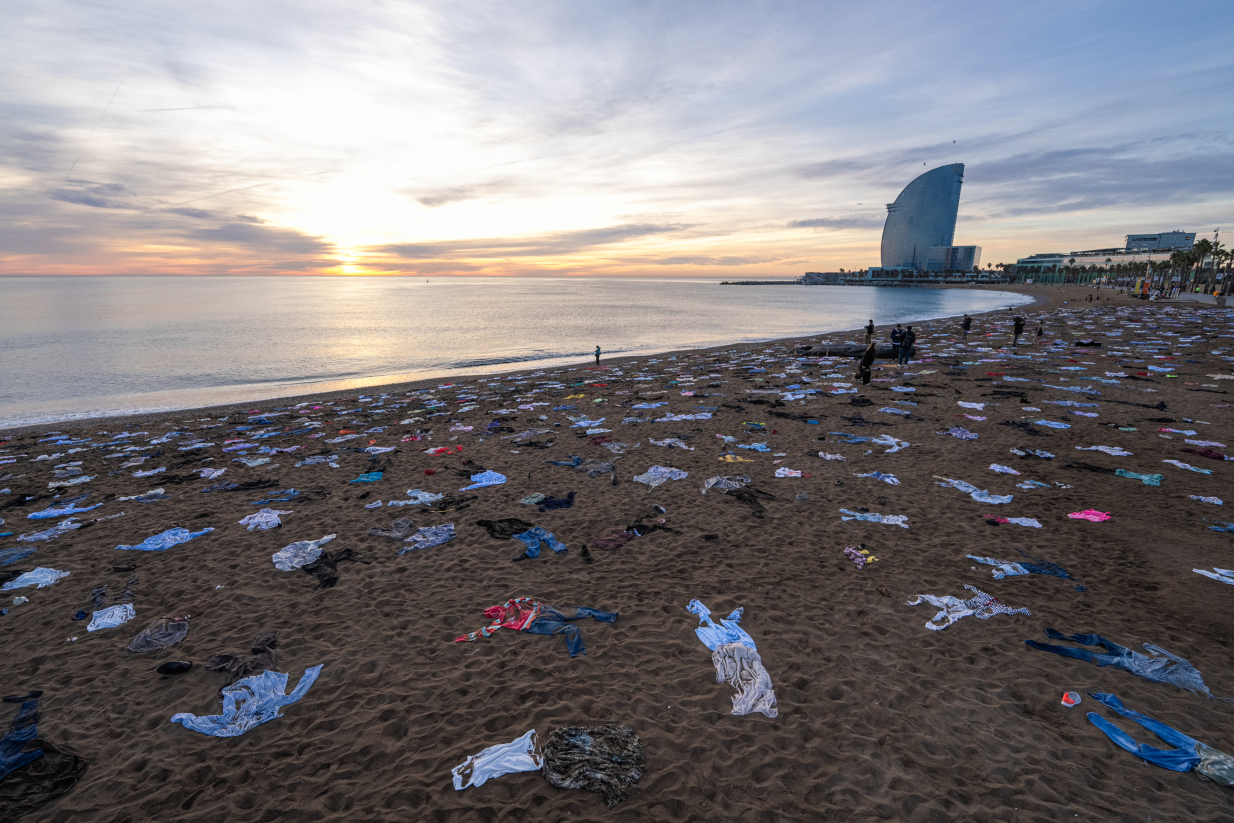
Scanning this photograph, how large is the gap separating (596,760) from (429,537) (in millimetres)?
4999

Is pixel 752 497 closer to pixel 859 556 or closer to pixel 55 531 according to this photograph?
pixel 859 556

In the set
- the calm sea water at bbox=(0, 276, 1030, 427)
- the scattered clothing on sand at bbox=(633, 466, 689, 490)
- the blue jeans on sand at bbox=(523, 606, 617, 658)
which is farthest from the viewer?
the calm sea water at bbox=(0, 276, 1030, 427)

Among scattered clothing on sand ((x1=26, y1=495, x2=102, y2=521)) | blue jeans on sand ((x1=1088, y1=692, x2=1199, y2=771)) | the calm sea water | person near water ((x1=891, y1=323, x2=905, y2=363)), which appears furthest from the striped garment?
the calm sea water

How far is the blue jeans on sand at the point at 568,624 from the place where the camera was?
5.61 meters

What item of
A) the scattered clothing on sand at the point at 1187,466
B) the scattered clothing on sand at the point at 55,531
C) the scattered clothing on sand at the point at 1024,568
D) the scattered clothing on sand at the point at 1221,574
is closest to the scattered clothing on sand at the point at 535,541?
the scattered clothing on sand at the point at 1024,568

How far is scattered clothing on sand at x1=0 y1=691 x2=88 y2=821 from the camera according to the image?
3914mm

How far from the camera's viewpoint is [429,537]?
8141 millimetres

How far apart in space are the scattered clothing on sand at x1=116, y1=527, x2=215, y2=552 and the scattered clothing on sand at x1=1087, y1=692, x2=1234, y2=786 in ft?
39.6

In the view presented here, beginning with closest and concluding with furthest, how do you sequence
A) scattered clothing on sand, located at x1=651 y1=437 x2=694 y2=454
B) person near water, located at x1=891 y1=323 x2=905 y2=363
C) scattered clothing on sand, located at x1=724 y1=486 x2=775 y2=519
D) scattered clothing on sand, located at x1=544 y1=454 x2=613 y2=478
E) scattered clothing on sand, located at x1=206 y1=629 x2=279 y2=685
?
scattered clothing on sand, located at x1=206 y1=629 x2=279 y2=685 < scattered clothing on sand, located at x1=724 y1=486 x2=775 y2=519 < scattered clothing on sand, located at x1=544 y1=454 x2=613 y2=478 < scattered clothing on sand, located at x1=651 y1=437 x2=694 y2=454 < person near water, located at x1=891 y1=323 x2=905 y2=363

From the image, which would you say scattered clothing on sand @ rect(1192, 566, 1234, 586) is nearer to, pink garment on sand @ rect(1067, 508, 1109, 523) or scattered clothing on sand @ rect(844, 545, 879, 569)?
pink garment on sand @ rect(1067, 508, 1109, 523)

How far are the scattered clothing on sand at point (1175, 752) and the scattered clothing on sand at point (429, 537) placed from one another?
26.4 ft

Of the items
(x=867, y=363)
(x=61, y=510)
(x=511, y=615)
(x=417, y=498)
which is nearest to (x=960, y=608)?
(x=511, y=615)

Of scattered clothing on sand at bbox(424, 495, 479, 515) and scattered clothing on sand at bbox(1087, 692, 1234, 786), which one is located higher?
scattered clothing on sand at bbox(1087, 692, 1234, 786)

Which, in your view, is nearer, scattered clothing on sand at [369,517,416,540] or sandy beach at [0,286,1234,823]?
sandy beach at [0,286,1234,823]
